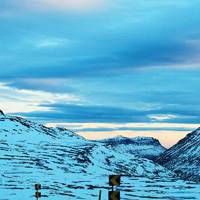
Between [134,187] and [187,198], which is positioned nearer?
[187,198]

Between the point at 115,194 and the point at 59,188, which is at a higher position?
the point at 59,188

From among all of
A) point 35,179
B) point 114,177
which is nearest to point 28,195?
point 35,179

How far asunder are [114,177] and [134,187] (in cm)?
17099

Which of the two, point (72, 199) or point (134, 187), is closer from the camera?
point (72, 199)

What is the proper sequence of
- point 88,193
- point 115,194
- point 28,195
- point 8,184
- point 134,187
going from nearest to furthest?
point 115,194
point 28,195
point 88,193
point 8,184
point 134,187

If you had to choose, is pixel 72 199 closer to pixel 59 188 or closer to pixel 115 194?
pixel 59 188

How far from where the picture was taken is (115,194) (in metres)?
22.1

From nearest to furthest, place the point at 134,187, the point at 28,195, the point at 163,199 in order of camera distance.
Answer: the point at 28,195, the point at 163,199, the point at 134,187

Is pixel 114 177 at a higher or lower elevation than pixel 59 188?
lower

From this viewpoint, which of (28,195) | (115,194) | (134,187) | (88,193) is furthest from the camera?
(134,187)

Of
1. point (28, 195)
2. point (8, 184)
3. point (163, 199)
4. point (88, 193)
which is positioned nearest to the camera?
point (28, 195)

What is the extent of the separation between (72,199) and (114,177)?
354 ft

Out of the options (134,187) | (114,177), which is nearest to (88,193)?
(134,187)

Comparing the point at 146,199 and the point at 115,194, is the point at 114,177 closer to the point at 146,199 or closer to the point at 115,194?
the point at 115,194
